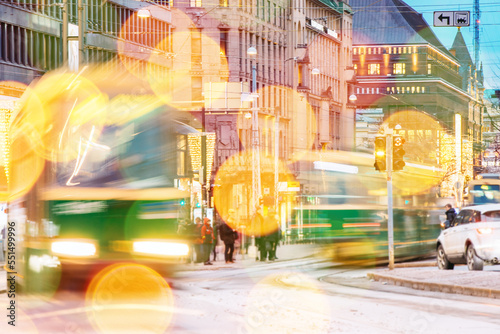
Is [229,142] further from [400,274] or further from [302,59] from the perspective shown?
[400,274]

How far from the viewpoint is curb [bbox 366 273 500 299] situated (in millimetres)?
18625

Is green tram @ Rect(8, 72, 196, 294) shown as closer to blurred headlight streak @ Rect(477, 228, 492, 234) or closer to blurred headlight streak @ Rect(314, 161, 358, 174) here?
blurred headlight streak @ Rect(477, 228, 492, 234)

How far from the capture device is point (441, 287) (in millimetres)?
20203

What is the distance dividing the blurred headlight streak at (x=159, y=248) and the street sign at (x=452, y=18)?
1362 cm

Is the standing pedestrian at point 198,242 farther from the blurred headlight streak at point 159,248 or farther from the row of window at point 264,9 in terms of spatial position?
the row of window at point 264,9

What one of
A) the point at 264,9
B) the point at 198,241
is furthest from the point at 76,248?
the point at 264,9

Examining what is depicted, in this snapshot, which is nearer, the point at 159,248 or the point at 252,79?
the point at 159,248

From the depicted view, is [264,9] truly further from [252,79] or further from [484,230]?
[484,230]

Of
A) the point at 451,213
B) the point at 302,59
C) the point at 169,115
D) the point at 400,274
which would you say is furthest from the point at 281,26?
the point at 169,115

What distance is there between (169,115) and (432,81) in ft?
511

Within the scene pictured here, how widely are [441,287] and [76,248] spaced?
843 cm

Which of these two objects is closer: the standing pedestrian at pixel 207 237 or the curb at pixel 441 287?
the curb at pixel 441 287

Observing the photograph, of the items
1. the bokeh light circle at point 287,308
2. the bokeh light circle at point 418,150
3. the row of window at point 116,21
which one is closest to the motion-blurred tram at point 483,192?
the bokeh light circle at point 418,150

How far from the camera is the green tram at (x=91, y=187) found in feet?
48.5
